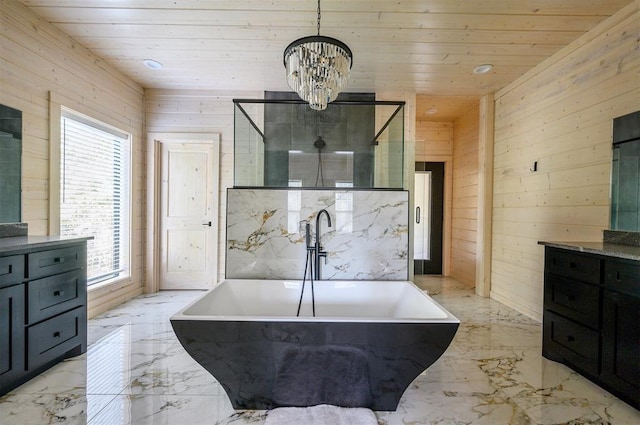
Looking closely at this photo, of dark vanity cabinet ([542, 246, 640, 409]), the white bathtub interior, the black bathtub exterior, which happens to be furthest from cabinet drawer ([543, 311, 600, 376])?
the black bathtub exterior

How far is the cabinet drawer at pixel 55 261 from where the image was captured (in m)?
1.92

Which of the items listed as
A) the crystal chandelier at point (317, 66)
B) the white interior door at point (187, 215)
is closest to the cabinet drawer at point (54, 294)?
the white interior door at point (187, 215)

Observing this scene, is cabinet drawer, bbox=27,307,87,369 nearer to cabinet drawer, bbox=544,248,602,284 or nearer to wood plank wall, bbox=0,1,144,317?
wood plank wall, bbox=0,1,144,317

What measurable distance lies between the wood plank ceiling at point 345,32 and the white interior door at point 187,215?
40.0 inches

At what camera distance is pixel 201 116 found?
4.05 meters

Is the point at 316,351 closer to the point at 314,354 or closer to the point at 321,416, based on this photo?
the point at 314,354

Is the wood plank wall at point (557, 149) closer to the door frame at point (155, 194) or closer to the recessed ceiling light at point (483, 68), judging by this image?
the recessed ceiling light at point (483, 68)

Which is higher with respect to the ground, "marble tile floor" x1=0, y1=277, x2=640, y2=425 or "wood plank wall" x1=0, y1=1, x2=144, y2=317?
"wood plank wall" x1=0, y1=1, x2=144, y2=317

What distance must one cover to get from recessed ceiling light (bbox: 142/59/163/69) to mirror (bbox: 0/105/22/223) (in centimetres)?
131

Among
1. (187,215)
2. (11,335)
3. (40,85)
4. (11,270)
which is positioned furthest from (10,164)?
(187,215)

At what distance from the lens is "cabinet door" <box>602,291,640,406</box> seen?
168 centimetres

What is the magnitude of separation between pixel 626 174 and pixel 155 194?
4809 mm

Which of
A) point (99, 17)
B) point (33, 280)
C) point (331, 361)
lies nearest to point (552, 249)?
point (331, 361)

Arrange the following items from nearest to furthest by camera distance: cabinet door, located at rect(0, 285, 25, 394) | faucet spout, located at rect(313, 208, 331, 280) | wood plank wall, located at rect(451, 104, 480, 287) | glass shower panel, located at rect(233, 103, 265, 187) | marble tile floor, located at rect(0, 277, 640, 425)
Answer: marble tile floor, located at rect(0, 277, 640, 425) < cabinet door, located at rect(0, 285, 25, 394) < faucet spout, located at rect(313, 208, 331, 280) < glass shower panel, located at rect(233, 103, 265, 187) < wood plank wall, located at rect(451, 104, 480, 287)
